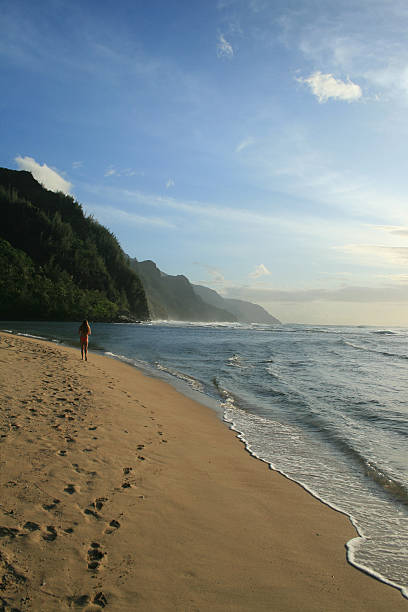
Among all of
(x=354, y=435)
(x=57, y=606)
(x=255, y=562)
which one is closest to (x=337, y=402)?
(x=354, y=435)

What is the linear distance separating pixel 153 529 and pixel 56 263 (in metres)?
84.2

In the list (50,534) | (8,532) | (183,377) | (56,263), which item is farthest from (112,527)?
(56,263)

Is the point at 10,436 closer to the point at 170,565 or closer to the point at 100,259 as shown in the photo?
the point at 170,565

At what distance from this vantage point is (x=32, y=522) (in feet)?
11.5

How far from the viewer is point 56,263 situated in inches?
3152

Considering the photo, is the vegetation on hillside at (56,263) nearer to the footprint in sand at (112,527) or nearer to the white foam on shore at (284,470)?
the white foam on shore at (284,470)

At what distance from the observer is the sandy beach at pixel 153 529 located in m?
2.92

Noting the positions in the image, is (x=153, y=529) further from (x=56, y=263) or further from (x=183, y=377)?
(x=56, y=263)

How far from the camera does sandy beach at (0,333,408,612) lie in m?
2.92

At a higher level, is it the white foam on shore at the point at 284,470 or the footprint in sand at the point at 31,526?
the footprint in sand at the point at 31,526

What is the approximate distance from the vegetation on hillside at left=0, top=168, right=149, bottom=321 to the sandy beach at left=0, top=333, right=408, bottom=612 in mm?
63129

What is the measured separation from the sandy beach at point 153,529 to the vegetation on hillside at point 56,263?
6313 centimetres

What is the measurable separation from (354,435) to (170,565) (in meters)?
6.88

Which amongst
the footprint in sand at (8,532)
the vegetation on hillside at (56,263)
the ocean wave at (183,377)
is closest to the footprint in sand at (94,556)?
the footprint in sand at (8,532)
